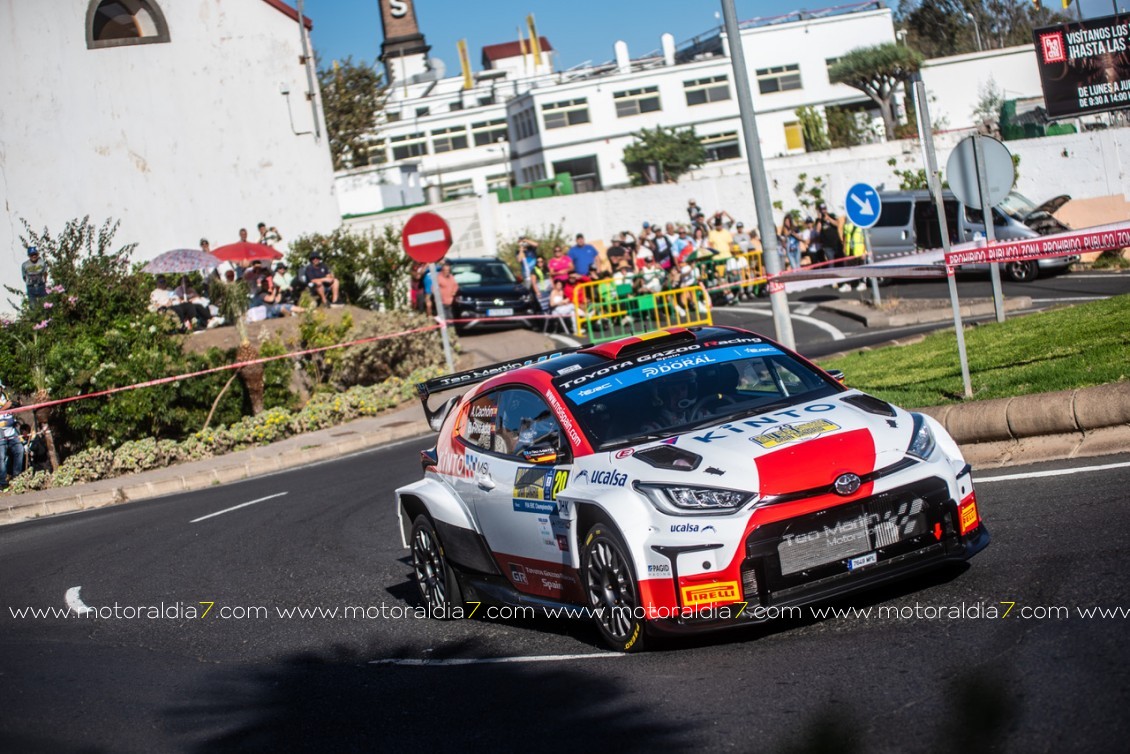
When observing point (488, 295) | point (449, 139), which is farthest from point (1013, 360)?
point (449, 139)

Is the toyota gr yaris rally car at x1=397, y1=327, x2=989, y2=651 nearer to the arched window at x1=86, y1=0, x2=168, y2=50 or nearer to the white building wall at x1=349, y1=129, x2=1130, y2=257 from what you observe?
the arched window at x1=86, y1=0, x2=168, y2=50

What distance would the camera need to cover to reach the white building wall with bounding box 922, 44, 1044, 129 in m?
66.7

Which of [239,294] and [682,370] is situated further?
[239,294]

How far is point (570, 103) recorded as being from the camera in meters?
81.8

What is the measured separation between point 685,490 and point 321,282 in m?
23.2

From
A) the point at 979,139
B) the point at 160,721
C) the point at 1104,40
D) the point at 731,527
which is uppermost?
the point at 1104,40

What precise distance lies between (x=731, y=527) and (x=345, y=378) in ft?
62.3

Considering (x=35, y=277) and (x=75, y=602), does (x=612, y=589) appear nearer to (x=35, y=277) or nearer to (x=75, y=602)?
(x=75, y=602)

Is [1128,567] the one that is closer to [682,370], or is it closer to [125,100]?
[682,370]

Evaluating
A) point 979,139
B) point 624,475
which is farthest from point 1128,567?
point 979,139

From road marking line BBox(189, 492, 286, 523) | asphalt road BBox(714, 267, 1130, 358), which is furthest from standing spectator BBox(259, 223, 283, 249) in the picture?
road marking line BBox(189, 492, 286, 523)

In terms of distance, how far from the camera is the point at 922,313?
983 inches

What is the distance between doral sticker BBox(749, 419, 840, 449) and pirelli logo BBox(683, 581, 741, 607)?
77cm

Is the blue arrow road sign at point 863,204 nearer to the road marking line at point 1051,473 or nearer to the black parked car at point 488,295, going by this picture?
the black parked car at point 488,295
